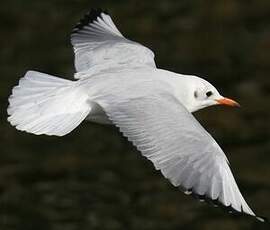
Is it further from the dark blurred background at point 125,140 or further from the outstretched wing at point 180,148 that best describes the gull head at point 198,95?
the dark blurred background at point 125,140

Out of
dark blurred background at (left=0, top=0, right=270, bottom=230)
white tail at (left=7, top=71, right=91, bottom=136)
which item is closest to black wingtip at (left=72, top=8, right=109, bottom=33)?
white tail at (left=7, top=71, right=91, bottom=136)

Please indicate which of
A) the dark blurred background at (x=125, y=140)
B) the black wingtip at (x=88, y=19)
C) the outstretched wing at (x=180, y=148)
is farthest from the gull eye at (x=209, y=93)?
the dark blurred background at (x=125, y=140)

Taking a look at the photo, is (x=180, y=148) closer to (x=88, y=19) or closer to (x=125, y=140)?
(x=88, y=19)

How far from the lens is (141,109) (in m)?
7.43

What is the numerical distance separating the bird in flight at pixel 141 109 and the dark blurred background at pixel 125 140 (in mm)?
2860

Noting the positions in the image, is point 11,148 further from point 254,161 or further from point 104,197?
point 254,161

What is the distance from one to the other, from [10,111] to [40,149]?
419 cm

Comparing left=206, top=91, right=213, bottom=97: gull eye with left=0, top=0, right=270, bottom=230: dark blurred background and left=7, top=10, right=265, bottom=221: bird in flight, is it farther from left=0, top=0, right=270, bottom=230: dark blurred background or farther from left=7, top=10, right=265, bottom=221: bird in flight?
left=0, top=0, right=270, bottom=230: dark blurred background

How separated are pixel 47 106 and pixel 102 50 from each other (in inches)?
39.4

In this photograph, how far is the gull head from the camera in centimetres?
812

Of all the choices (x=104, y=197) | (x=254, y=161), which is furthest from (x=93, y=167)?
(x=254, y=161)

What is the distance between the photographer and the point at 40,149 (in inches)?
468

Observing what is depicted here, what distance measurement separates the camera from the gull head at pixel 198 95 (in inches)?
320

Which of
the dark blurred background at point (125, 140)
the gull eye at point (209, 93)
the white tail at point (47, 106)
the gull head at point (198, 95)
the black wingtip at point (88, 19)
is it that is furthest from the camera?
the dark blurred background at point (125, 140)
